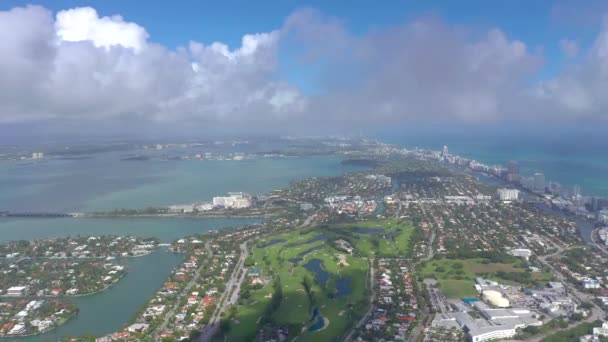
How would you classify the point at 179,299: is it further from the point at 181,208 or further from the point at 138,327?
the point at 181,208

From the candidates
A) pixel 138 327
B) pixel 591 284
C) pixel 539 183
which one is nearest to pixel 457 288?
pixel 591 284

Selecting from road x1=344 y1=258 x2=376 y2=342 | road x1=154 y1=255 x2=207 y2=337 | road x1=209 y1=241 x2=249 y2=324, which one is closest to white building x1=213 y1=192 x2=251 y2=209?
road x1=209 y1=241 x2=249 y2=324

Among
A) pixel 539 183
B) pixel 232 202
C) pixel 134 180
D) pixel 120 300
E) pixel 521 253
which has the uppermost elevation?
pixel 539 183

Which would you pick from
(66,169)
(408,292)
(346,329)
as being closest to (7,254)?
(346,329)

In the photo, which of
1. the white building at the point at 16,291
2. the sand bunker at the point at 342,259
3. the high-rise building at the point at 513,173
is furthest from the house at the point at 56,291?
the high-rise building at the point at 513,173

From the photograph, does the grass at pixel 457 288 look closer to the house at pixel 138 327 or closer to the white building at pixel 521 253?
the white building at pixel 521 253
